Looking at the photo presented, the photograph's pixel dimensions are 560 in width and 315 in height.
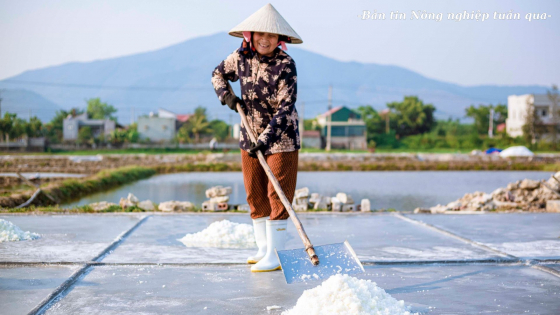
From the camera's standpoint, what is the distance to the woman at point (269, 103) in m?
3.76

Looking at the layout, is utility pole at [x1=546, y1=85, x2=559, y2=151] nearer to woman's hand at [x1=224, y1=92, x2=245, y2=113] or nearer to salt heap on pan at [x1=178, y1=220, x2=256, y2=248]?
salt heap on pan at [x1=178, y1=220, x2=256, y2=248]

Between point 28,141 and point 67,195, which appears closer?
point 67,195

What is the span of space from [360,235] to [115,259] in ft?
6.73

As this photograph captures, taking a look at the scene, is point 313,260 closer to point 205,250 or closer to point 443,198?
point 205,250

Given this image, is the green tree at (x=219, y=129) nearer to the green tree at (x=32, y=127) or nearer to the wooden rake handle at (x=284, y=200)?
the green tree at (x=32, y=127)

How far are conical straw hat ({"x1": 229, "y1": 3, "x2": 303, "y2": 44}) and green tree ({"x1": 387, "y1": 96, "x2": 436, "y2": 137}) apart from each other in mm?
57844

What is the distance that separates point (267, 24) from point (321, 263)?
144 cm

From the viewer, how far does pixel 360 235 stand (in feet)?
16.9

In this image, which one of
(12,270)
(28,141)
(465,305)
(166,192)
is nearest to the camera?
(465,305)

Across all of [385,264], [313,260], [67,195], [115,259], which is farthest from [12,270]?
[67,195]

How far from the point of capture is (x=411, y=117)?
Result: 61.8m

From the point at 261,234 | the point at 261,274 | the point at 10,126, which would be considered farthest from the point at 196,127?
the point at 261,274

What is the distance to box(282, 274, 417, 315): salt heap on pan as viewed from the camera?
9.05ft

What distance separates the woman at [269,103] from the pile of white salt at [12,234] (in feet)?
6.13
